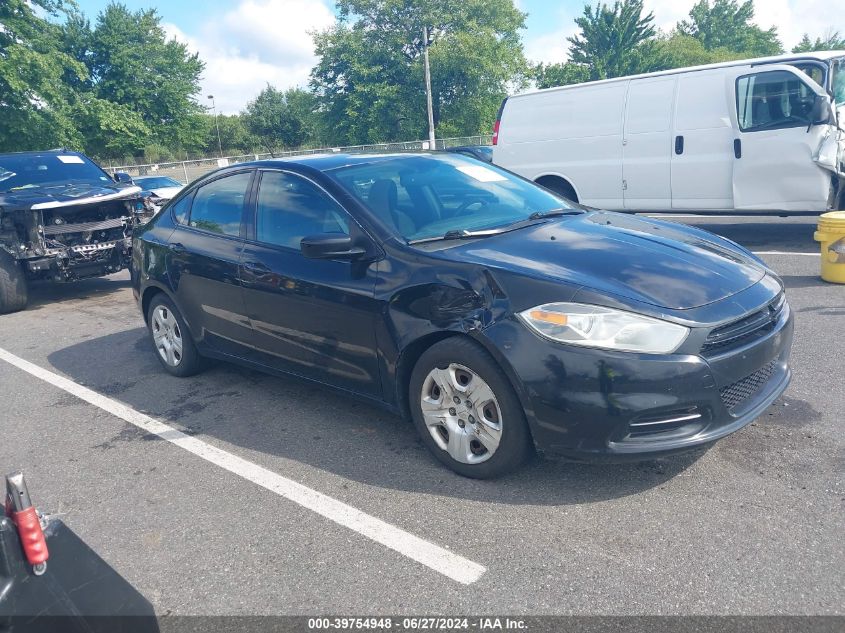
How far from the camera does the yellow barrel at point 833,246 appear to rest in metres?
6.69

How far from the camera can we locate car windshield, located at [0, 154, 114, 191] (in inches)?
363

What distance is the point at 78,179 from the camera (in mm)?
9727

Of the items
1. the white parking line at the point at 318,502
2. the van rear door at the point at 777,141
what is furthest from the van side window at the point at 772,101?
the white parking line at the point at 318,502

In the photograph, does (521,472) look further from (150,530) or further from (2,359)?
(2,359)

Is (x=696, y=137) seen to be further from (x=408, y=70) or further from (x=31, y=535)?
(x=408, y=70)

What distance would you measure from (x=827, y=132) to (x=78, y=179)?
9.25 metres

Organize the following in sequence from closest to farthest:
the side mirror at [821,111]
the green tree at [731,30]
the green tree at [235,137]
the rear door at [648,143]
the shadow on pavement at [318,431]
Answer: the shadow on pavement at [318,431] → the side mirror at [821,111] → the rear door at [648,143] → the green tree at [235,137] → the green tree at [731,30]

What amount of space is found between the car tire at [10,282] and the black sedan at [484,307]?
4.54 meters

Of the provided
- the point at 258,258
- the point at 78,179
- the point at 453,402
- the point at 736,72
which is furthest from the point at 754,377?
the point at 78,179

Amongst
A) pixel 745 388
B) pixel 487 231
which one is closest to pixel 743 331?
pixel 745 388

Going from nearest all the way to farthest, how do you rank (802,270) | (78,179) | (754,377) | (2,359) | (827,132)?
(754,377)
(2,359)
(802,270)
(827,132)
(78,179)

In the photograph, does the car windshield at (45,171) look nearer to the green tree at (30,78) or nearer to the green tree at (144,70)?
the green tree at (30,78)

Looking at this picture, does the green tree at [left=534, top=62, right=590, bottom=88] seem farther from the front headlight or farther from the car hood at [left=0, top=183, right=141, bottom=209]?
the front headlight

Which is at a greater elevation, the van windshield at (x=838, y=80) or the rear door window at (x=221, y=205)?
the van windshield at (x=838, y=80)
